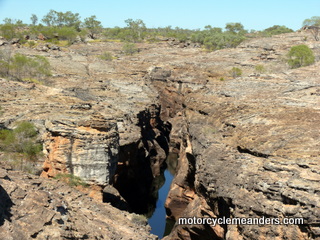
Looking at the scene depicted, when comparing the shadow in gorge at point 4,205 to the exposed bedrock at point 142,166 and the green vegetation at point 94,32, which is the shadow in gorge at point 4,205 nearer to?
the exposed bedrock at point 142,166

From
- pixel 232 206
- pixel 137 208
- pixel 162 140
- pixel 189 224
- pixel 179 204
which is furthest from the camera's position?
pixel 162 140

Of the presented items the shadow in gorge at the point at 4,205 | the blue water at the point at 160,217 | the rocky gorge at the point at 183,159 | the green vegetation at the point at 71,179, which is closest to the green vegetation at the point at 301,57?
the rocky gorge at the point at 183,159

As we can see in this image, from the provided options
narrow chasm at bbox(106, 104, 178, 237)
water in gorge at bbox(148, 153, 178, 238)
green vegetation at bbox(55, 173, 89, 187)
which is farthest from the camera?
narrow chasm at bbox(106, 104, 178, 237)

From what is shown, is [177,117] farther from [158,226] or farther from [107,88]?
[158,226]

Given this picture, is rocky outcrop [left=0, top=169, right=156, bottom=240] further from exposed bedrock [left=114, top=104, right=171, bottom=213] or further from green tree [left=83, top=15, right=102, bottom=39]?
green tree [left=83, top=15, right=102, bottom=39]

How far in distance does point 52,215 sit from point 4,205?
6.95 ft

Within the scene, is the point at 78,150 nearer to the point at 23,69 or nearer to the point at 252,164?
the point at 252,164

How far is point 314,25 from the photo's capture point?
84.9m

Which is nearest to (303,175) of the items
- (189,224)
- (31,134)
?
(189,224)

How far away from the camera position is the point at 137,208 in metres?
37.0

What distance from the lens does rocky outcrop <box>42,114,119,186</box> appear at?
77.4ft

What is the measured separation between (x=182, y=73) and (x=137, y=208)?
28.4 m

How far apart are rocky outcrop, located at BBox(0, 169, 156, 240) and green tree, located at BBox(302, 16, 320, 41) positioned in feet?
237

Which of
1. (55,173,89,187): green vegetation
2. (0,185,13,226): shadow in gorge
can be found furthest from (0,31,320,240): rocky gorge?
(55,173,89,187): green vegetation
